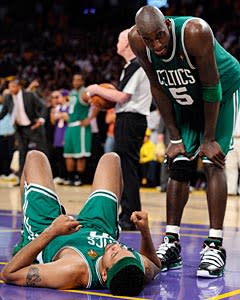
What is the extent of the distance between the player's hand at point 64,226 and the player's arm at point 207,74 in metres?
1.27

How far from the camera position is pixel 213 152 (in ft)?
17.1

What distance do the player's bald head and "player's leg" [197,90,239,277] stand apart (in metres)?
0.85

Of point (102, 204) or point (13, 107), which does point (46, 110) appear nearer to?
point (13, 107)

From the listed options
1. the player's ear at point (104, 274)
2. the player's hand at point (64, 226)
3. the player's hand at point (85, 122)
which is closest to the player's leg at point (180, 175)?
the player's ear at point (104, 274)

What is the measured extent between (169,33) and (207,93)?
0.46 metres

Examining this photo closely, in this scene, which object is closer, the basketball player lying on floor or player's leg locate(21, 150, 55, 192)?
the basketball player lying on floor

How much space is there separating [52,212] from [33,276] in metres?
0.76

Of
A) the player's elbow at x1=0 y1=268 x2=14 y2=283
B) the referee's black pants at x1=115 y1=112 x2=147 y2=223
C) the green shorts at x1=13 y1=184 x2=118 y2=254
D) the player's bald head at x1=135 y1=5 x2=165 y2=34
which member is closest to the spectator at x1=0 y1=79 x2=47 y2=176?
the referee's black pants at x1=115 y1=112 x2=147 y2=223

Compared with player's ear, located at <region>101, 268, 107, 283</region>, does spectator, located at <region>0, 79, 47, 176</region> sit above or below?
below

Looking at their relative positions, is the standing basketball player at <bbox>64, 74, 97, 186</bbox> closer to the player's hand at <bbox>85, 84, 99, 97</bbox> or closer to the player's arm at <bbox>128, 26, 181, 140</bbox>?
the player's hand at <bbox>85, 84, 99, 97</bbox>

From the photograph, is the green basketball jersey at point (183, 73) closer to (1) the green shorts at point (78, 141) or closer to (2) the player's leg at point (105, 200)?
(2) the player's leg at point (105, 200)

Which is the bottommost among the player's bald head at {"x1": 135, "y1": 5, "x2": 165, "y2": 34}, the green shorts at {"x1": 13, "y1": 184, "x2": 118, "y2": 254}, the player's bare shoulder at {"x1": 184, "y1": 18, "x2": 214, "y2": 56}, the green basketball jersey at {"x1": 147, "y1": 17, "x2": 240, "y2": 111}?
the green shorts at {"x1": 13, "y1": 184, "x2": 118, "y2": 254}

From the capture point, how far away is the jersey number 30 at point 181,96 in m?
5.21

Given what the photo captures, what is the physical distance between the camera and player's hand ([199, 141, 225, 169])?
522 centimetres
